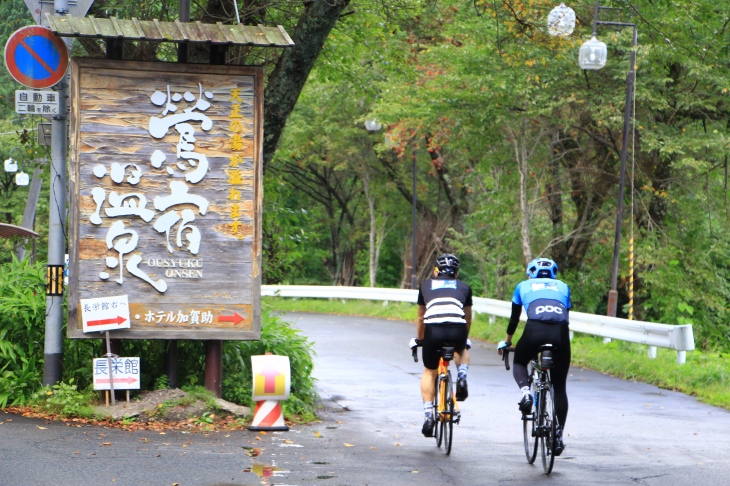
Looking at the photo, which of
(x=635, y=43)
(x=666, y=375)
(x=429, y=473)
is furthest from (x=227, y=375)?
(x=635, y=43)

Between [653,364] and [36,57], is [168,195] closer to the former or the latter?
[36,57]

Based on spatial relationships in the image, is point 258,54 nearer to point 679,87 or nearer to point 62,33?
point 62,33

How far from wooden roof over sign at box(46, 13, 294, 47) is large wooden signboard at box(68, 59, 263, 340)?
0.42m

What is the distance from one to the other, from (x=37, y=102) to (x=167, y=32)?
5.18 ft

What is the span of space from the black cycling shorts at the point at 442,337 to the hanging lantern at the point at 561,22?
251 inches

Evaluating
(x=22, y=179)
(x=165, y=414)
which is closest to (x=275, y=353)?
(x=165, y=414)

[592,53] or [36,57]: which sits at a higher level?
A: [592,53]

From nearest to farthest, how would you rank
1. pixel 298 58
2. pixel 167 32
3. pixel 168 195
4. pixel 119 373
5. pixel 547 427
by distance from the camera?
pixel 547 427 → pixel 167 32 → pixel 119 373 → pixel 168 195 → pixel 298 58

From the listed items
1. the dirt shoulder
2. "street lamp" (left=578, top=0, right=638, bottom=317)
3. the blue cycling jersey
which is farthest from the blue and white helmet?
"street lamp" (left=578, top=0, right=638, bottom=317)

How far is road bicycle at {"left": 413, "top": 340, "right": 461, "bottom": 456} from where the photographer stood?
9.64 m

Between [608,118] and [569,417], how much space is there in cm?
1141

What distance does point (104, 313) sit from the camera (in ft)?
34.1

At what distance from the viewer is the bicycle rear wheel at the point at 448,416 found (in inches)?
378

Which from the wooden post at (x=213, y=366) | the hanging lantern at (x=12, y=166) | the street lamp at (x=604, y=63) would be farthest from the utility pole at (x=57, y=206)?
the street lamp at (x=604, y=63)
